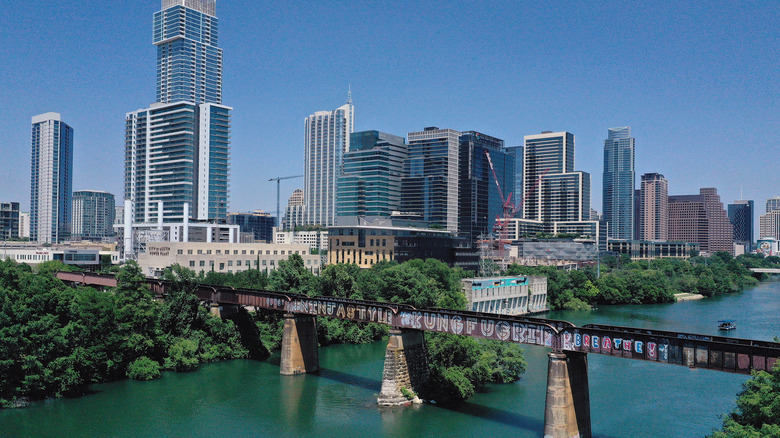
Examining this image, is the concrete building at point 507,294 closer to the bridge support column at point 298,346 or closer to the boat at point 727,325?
the boat at point 727,325

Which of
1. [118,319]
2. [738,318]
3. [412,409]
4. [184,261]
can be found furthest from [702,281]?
[118,319]

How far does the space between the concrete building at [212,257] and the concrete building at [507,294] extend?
44.0m

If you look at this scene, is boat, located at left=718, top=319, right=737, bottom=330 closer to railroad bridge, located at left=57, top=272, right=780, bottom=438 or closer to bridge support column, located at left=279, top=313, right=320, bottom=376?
railroad bridge, located at left=57, top=272, right=780, bottom=438

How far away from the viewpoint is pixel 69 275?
4035 inches

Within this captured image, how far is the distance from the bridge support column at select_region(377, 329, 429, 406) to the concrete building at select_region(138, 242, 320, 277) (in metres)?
76.7

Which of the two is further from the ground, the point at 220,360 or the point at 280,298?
the point at 280,298

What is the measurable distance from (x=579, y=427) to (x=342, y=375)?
98.5 feet

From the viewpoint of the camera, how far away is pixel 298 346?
65.8 m

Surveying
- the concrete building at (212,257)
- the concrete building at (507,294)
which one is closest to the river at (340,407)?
the concrete building at (507,294)

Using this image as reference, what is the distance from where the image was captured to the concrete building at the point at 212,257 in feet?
419

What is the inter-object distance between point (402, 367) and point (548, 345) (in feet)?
49.4

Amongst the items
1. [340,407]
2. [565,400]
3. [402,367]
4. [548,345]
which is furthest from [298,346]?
[565,400]

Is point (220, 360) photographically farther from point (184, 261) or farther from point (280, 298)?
point (184, 261)

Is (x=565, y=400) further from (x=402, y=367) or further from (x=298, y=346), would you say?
(x=298, y=346)
